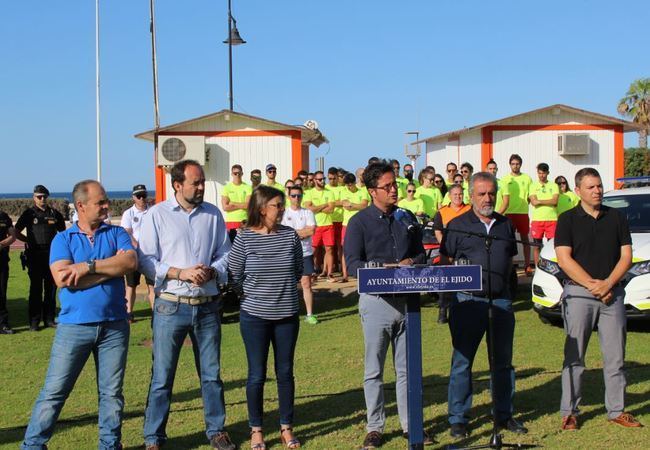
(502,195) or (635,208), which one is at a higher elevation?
(502,195)

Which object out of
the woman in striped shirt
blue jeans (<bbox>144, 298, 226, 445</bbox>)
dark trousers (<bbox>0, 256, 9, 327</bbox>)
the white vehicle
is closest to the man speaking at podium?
the woman in striped shirt

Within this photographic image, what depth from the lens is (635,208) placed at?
1195cm

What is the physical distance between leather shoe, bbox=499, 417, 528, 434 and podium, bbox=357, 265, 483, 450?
3.80 feet

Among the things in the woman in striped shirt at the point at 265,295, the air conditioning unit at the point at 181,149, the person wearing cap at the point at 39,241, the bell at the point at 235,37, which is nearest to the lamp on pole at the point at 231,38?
the bell at the point at 235,37

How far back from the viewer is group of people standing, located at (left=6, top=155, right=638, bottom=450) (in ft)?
18.6

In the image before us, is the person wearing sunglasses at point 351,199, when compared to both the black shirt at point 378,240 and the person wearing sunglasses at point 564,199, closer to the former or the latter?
the person wearing sunglasses at point 564,199

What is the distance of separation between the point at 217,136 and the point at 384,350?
12.4 meters

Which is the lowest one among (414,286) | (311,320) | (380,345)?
(311,320)

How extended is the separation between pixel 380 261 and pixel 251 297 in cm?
Answer: 98

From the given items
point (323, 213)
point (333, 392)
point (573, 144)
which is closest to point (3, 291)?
point (323, 213)

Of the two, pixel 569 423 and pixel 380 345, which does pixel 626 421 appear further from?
pixel 380 345

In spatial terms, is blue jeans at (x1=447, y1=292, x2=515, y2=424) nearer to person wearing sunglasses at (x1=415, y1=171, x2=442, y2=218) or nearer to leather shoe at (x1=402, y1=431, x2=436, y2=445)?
leather shoe at (x1=402, y1=431, x2=436, y2=445)

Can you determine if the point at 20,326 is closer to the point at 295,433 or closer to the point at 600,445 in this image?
the point at 295,433

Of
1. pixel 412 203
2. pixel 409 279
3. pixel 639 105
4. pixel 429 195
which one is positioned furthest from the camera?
pixel 639 105
